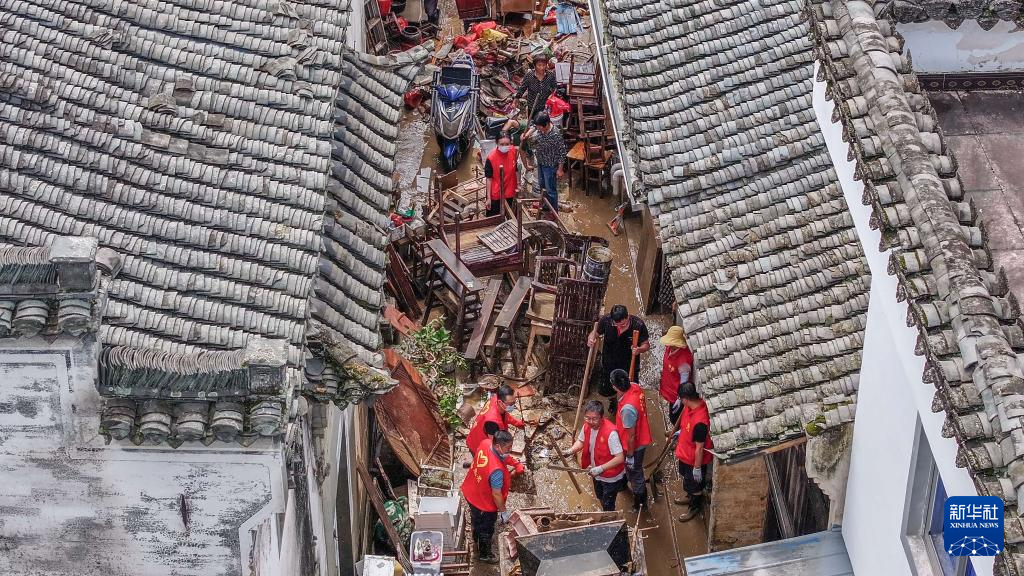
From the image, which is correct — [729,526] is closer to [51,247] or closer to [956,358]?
[956,358]

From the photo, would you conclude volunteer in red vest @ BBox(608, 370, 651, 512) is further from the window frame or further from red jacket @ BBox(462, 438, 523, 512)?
the window frame

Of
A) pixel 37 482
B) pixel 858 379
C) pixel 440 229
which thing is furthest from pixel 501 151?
pixel 37 482

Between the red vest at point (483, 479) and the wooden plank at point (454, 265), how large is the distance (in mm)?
3722

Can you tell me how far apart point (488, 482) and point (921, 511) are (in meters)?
5.45

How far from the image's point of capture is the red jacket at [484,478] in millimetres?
14047

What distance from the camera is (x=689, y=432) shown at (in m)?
14.5

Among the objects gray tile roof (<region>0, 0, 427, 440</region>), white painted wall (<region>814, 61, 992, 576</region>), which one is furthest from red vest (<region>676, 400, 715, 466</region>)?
gray tile roof (<region>0, 0, 427, 440</region>)

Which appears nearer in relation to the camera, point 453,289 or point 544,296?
point 544,296

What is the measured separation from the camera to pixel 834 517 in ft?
39.9

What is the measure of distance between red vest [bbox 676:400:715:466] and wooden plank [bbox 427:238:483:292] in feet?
13.3

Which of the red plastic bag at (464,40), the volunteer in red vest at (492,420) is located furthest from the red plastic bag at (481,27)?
the volunteer in red vest at (492,420)

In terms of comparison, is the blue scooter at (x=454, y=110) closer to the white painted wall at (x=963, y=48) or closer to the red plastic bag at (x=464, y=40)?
the red plastic bag at (x=464, y=40)

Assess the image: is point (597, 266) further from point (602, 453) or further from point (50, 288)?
point (50, 288)
